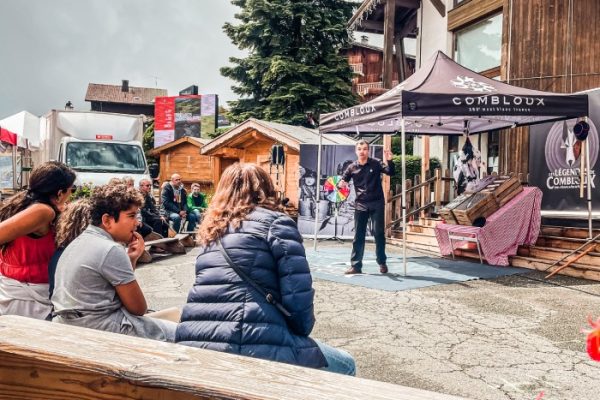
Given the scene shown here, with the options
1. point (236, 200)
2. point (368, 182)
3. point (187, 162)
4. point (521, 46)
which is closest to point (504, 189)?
point (368, 182)

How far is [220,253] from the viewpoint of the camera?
8.39 ft

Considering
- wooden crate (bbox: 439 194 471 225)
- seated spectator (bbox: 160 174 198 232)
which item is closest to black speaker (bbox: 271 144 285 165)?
seated spectator (bbox: 160 174 198 232)

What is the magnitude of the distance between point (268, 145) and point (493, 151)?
8905 mm

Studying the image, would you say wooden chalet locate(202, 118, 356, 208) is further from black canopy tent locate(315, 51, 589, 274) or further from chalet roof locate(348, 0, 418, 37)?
black canopy tent locate(315, 51, 589, 274)

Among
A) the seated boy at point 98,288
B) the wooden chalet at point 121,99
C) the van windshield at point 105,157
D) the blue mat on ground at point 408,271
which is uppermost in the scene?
the wooden chalet at point 121,99

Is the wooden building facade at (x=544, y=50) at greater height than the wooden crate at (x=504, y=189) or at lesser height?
greater

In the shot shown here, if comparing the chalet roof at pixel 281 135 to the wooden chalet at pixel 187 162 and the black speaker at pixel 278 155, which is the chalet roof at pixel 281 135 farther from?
the wooden chalet at pixel 187 162

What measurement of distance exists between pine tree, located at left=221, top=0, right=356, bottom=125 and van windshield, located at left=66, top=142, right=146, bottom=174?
36.1 ft

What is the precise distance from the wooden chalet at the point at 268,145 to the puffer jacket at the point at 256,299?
14.9 m

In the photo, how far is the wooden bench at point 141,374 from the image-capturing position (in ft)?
3.43

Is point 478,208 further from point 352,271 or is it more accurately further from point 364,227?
point 352,271

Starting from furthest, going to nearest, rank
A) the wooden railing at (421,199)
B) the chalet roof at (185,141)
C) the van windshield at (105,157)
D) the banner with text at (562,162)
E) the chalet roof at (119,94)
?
the chalet roof at (119,94), the chalet roof at (185,141), the van windshield at (105,157), the wooden railing at (421,199), the banner with text at (562,162)

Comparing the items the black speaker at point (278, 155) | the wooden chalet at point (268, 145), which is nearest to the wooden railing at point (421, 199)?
the wooden chalet at point (268, 145)

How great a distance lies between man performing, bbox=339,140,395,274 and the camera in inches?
323
